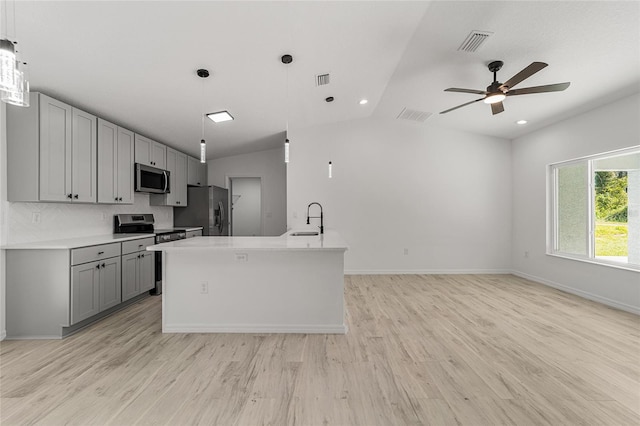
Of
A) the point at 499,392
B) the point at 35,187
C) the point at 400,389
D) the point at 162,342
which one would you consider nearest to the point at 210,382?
the point at 162,342

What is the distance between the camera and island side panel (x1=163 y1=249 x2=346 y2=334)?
9.61 ft

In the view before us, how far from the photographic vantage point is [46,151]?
2838mm

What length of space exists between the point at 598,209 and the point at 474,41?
3142mm

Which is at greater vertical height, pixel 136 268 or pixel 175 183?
pixel 175 183

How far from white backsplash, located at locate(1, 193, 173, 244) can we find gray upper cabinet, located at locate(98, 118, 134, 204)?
1.10 feet

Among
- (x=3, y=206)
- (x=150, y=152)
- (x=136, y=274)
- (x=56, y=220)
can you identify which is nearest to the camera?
(x=3, y=206)

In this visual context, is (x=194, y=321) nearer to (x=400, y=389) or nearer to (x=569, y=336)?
(x=400, y=389)

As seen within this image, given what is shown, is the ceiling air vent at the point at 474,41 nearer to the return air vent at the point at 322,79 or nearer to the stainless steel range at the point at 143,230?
the return air vent at the point at 322,79

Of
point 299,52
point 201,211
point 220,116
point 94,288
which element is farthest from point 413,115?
point 94,288

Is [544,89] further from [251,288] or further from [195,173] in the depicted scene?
[195,173]

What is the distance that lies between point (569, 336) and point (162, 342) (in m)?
3.83

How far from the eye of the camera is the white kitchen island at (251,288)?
293 cm

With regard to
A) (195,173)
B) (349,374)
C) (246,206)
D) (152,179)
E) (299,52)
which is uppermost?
(299,52)

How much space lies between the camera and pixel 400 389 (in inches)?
76.9
